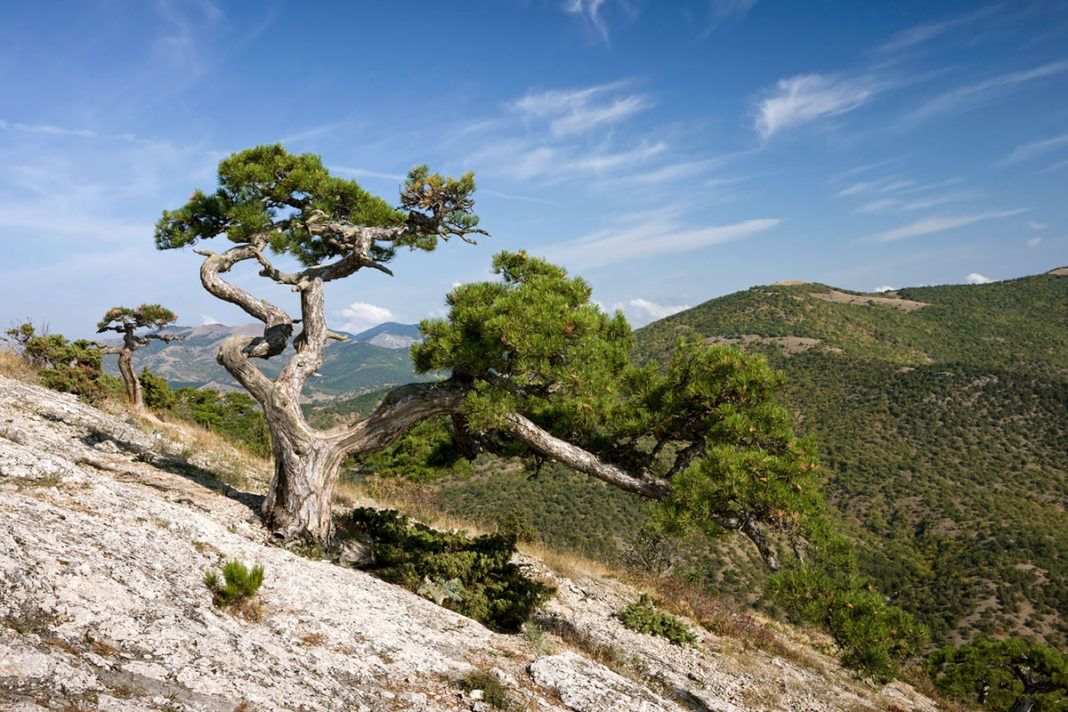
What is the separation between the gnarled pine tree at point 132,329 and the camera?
17.0 metres

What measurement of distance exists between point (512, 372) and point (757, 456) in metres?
2.86

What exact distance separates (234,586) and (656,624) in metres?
6.66

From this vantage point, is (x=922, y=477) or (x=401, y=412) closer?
(x=401, y=412)

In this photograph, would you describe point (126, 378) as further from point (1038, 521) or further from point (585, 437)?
point (1038, 521)

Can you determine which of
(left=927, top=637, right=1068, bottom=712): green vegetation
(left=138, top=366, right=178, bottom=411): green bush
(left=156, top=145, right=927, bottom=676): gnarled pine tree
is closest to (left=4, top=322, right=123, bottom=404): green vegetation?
(left=138, top=366, right=178, bottom=411): green bush

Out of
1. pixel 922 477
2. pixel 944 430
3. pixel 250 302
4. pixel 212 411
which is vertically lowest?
pixel 922 477

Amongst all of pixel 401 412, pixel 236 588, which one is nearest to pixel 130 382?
pixel 401 412

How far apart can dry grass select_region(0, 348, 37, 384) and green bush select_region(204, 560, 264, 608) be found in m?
12.1

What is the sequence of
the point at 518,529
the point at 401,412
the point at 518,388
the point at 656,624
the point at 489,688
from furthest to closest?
the point at 518,529
the point at 656,624
the point at 401,412
the point at 518,388
the point at 489,688

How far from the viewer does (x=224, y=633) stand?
13.9 feet

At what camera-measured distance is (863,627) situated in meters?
5.25

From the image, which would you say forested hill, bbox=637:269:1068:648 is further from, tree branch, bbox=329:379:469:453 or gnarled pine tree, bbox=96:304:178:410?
gnarled pine tree, bbox=96:304:178:410

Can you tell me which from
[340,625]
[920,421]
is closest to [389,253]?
[340,625]

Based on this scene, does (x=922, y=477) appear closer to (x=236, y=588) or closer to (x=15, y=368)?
(x=236, y=588)
